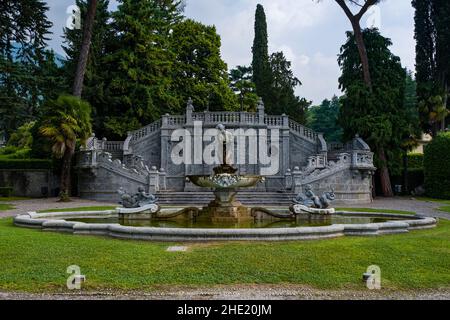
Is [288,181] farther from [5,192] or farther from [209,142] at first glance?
[5,192]

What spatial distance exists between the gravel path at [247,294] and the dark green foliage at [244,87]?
135ft

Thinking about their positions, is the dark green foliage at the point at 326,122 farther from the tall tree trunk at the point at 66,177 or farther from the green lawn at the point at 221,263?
the green lawn at the point at 221,263

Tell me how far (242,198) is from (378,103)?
537 inches

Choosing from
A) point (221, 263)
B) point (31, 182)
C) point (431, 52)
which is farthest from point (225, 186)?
point (431, 52)

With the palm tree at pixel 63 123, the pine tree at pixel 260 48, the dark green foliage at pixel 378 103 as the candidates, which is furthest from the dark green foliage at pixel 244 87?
the palm tree at pixel 63 123

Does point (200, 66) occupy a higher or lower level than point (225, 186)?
higher

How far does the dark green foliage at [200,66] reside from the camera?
142 feet

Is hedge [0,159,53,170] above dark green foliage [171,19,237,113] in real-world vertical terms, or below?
below

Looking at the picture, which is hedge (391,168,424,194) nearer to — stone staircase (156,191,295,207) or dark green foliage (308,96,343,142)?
stone staircase (156,191,295,207)

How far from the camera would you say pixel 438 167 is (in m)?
33.8

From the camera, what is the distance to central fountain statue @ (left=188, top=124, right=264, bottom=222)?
47.6ft

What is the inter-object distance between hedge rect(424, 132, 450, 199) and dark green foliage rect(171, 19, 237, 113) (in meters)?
18.7

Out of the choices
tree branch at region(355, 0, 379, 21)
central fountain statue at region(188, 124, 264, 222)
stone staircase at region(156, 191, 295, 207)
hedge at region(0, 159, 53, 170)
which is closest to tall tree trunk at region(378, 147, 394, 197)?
stone staircase at region(156, 191, 295, 207)
